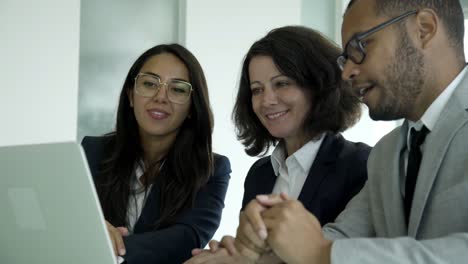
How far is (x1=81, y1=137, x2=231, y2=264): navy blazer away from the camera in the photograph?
1.86 metres

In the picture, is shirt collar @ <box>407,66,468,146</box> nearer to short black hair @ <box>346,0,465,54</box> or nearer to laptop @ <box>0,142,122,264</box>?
short black hair @ <box>346,0,465,54</box>

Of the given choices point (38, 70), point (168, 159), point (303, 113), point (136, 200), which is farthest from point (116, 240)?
point (38, 70)

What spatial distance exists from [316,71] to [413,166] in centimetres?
73

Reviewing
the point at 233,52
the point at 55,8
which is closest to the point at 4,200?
the point at 55,8

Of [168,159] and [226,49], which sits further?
[226,49]

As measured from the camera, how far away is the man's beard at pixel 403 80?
55.4 inches

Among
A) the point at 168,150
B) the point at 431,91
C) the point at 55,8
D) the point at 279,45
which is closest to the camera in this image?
the point at 431,91

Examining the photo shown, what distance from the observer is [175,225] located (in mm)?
2105

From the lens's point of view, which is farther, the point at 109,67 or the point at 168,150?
the point at 109,67

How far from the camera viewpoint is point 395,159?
1.48 m

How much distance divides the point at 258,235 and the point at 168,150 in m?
1.23

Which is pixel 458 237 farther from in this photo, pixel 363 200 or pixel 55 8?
pixel 55 8

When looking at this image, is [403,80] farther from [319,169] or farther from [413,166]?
[319,169]

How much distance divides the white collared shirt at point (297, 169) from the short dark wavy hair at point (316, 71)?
2.9 inches
